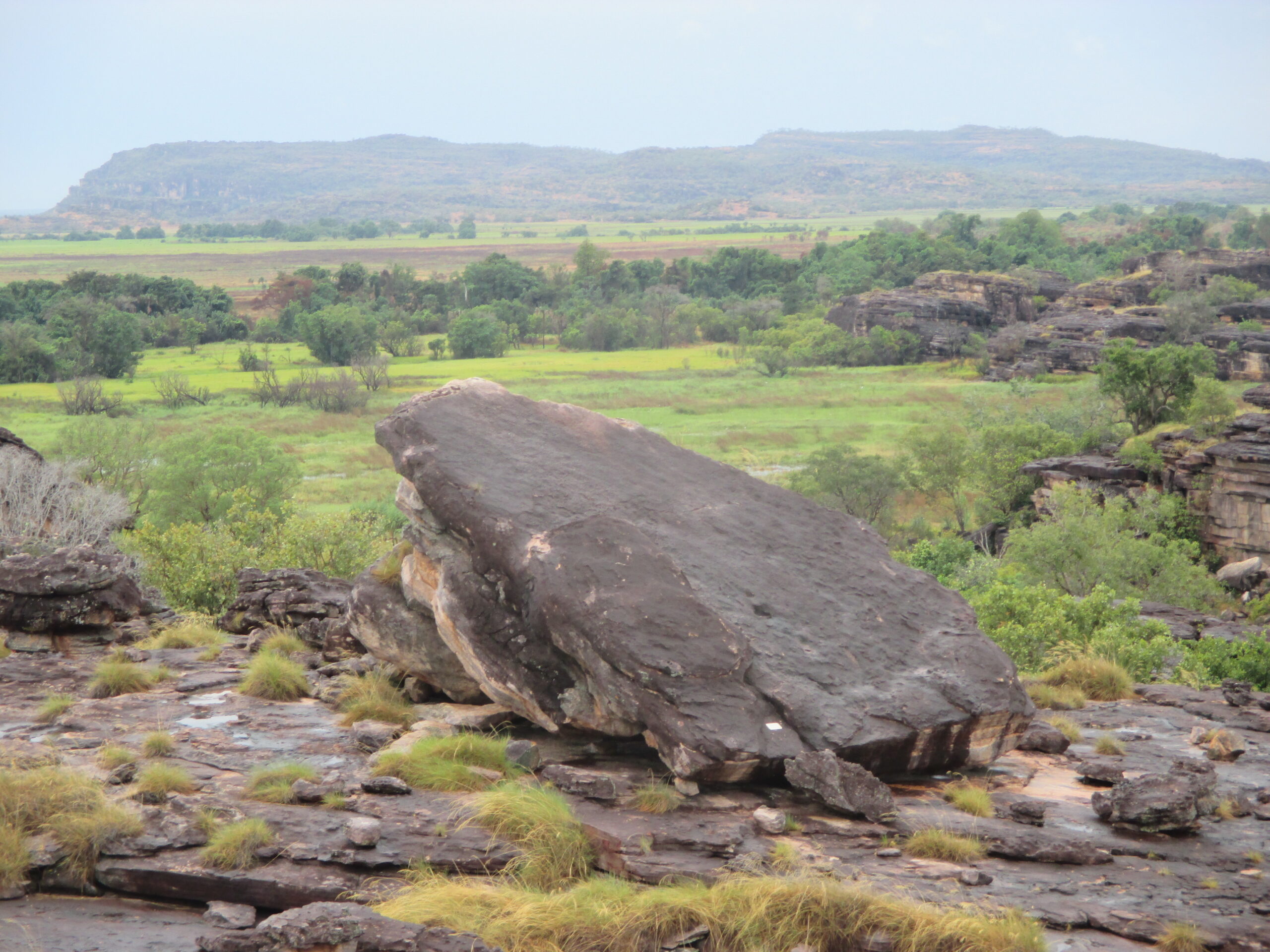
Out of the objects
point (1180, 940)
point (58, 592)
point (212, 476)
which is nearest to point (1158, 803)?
point (1180, 940)

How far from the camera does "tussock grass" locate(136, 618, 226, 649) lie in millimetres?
15164

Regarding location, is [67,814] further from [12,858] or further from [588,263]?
[588,263]

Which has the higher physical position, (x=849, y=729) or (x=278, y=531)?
(x=849, y=729)

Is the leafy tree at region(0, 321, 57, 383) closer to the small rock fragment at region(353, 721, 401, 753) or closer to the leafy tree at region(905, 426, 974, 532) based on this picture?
the leafy tree at region(905, 426, 974, 532)

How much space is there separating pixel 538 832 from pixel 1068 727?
6468 millimetres

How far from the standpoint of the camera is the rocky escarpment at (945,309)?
104 metres

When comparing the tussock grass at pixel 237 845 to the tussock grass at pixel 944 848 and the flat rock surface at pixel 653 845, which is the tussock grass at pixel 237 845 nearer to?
the flat rock surface at pixel 653 845

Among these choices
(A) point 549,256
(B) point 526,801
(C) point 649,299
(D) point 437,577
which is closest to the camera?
(B) point 526,801

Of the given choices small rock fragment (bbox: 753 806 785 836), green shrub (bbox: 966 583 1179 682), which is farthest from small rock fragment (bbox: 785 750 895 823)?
green shrub (bbox: 966 583 1179 682)

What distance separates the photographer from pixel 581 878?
27.2 feet

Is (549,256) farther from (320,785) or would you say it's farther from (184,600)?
(320,785)

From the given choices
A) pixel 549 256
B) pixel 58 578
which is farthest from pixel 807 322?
pixel 58 578

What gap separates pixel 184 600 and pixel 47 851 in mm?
13296

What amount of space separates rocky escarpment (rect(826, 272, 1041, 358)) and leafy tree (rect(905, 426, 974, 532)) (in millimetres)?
50649
